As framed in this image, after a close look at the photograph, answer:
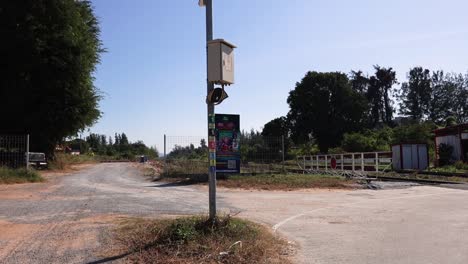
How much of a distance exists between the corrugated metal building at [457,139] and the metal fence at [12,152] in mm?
28635

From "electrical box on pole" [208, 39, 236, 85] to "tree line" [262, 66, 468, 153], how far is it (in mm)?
42631

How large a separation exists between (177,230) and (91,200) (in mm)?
7416

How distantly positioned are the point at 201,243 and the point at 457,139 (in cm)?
3215

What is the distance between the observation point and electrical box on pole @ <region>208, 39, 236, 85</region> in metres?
7.86

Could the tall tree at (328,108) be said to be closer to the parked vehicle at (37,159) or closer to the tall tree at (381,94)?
the tall tree at (381,94)

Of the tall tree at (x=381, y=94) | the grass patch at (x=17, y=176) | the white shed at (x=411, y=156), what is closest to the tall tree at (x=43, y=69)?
the grass patch at (x=17, y=176)

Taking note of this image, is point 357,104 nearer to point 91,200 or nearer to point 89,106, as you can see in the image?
point 89,106

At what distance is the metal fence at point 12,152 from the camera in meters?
22.9

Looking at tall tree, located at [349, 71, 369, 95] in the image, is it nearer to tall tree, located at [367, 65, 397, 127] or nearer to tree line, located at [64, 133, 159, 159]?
tall tree, located at [367, 65, 397, 127]

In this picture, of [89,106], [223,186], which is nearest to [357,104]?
[89,106]

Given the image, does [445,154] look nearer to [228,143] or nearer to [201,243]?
[228,143]

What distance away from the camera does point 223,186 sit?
2012 centimetres

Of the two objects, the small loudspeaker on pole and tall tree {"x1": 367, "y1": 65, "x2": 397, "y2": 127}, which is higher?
tall tree {"x1": 367, "y1": 65, "x2": 397, "y2": 127}

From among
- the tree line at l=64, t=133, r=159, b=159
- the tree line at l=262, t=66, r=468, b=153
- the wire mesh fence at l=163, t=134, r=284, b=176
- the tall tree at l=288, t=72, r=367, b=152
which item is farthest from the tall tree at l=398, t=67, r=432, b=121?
the wire mesh fence at l=163, t=134, r=284, b=176
